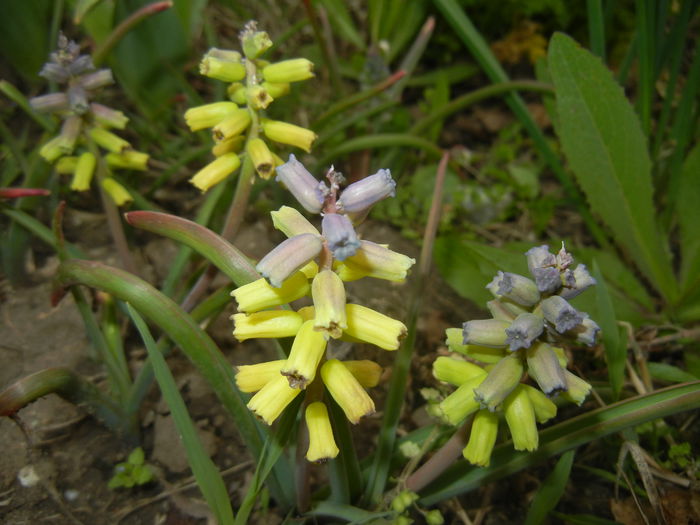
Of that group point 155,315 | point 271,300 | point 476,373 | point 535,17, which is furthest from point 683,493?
point 535,17

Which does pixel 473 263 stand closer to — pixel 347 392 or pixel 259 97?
pixel 259 97

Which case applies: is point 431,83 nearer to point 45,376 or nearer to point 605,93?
point 605,93

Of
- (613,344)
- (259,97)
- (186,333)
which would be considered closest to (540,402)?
(613,344)

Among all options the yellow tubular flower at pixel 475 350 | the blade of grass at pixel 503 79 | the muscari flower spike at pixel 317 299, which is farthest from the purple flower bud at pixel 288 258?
the blade of grass at pixel 503 79

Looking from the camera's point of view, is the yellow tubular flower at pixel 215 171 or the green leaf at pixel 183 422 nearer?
the green leaf at pixel 183 422

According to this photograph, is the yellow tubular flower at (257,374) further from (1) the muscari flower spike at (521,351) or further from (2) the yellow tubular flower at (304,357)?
(1) the muscari flower spike at (521,351)

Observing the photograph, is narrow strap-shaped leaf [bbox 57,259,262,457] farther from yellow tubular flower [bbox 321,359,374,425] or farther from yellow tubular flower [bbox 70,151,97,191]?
yellow tubular flower [bbox 70,151,97,191]
